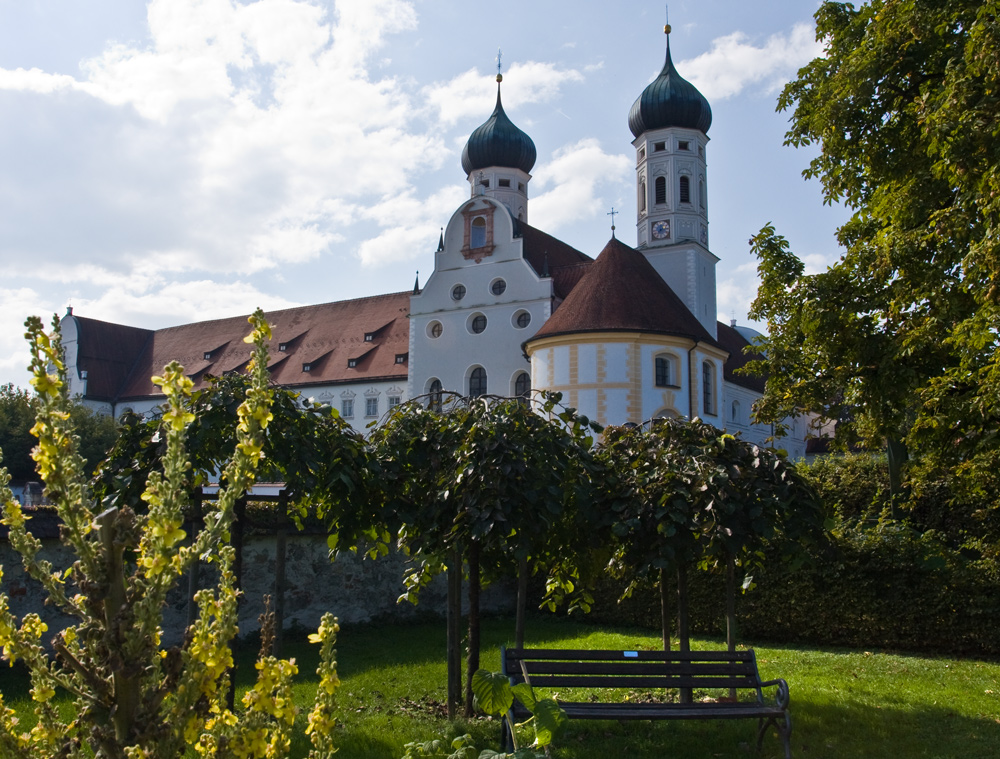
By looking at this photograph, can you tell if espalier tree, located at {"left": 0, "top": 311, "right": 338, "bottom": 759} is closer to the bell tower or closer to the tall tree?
the tall tree

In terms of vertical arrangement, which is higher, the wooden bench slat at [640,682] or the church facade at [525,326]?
the church facade at [525,326]

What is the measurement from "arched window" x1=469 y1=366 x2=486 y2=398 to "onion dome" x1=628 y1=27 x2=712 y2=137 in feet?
49.5

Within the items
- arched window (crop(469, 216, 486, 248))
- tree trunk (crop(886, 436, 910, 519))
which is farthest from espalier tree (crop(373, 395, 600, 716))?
arched window (crop(469, 216, 486, 248))

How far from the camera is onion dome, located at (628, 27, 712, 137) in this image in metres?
40.6

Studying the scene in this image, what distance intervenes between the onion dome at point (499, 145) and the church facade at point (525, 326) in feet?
0.24

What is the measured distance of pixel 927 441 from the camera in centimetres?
1023

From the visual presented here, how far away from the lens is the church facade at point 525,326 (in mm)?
30875

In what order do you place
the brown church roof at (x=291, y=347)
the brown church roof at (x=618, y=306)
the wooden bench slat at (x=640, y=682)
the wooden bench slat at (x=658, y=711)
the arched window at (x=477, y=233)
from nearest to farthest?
the wooden bench slat at (x=658, y=711) < the wooden bench slat at (x=640, y=682) < the brown church roof at (x=618, y=306) < the arched window at (x=477, y=233) < the brown church roof at (x=291, y=347)

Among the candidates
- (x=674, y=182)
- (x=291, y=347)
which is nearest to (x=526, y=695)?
(x=674, y=182)

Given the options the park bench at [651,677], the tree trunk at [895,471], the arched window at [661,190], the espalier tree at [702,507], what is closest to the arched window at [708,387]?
the arched window at [661,190]

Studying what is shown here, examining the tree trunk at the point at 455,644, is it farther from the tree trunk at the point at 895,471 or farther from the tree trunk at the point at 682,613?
the tree trunk at the point at 895,471

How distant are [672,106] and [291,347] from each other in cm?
2245

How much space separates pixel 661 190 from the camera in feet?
133

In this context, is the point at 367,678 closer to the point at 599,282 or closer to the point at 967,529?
the point at 967,529
